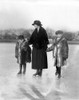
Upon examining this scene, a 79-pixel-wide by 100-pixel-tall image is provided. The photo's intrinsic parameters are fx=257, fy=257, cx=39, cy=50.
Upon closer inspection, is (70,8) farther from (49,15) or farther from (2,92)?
(2,92)

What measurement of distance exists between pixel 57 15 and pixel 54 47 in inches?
8.4

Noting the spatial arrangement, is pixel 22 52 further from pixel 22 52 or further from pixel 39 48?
pixel 39 48

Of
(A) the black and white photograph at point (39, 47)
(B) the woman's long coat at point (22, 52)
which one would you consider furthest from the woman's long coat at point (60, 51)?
(B) the woman's long coat at point (22, 52)

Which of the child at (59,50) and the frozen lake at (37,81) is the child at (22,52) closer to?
the frozen lake at (37,81)

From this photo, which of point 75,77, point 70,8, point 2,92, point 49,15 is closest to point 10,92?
point 2,92

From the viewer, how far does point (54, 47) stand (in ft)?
5.36

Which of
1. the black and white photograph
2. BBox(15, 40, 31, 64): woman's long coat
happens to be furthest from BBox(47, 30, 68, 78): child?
BBox(15, 40, 31, 64): woman's long coat

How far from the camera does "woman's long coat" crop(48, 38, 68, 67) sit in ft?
5.37

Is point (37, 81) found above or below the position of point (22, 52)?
below

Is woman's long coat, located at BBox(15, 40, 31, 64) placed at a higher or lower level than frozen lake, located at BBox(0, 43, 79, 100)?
higher

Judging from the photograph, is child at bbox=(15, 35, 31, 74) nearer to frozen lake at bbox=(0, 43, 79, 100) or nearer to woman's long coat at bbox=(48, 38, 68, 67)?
frozen lake at bbox=(0, 43, 79, 100)

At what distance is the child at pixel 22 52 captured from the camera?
1.65m

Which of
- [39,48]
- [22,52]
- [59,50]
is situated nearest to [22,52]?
[22,52]

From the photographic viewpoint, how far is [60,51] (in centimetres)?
164
